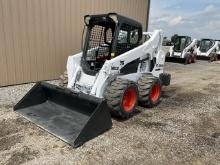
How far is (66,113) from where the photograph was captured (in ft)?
15.8

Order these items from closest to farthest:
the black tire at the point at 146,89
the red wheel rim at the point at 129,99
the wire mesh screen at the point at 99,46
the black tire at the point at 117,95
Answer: the black tire at the point at 117,95
the red wheel rim at the point at 129,99
the black tire at the point at 146,89
the wire mesh screen at the point at 99,46

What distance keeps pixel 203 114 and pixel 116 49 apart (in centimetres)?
248

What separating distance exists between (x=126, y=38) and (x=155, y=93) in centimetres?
153

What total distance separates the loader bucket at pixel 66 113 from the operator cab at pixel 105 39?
0.84 metres

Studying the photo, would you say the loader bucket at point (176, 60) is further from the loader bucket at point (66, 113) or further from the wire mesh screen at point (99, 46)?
the loader bucket at point (66, 113)

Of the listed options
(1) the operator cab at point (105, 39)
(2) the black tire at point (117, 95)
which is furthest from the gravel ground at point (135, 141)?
(1) the operator cab at point (105, 39)

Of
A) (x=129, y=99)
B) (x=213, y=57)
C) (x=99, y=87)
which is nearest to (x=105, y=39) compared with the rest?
(x=99, y=87)

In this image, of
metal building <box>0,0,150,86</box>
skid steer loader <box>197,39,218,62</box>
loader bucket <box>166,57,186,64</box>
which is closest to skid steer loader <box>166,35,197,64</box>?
loader bucket <box>166,57,186,64</box>

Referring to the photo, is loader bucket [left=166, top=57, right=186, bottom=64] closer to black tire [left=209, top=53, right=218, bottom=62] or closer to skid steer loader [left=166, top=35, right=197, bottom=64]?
skid steer loader [left=166, top=35, right=197, bottom=64]

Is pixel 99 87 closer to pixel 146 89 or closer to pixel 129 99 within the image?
pixel 129 99

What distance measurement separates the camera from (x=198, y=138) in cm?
433

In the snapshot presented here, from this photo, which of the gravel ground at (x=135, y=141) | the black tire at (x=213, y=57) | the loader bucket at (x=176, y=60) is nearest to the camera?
the gravel ground at (x=135, y=141)

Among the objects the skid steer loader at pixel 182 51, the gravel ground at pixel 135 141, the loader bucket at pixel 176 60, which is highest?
the skid steer loader at pixel 182 51

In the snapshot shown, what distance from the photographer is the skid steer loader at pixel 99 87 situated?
425 centimetres
